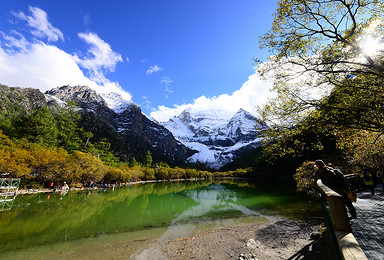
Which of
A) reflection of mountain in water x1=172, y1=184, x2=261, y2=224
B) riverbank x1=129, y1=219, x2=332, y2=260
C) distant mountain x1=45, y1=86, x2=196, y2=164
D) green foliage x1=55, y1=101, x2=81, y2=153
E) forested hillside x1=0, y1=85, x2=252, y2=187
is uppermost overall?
distant mountain x1=45, y1=86, x2=196, y2=164

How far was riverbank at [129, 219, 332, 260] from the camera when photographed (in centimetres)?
729

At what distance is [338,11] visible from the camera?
6.08 m

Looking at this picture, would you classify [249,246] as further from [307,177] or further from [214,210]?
[307,177]

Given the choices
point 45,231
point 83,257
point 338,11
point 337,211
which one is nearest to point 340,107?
point 338,11

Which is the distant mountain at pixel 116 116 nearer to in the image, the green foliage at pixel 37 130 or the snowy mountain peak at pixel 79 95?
the snowy mountain peak at pixel 79 95

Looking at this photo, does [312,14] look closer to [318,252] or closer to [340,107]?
[340,107]

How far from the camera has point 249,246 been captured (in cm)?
849

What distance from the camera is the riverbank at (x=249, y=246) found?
729cm

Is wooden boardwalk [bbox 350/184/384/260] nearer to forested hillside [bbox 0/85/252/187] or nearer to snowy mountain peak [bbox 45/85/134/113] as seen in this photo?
forested hillside [bbox 0/85/252/187]

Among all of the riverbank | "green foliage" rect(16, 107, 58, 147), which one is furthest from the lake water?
"green foliage" rect(16, 107, 58, 147)

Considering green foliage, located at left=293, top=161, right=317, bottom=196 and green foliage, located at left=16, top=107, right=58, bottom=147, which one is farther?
green foliage, located at left=16, top=107, right=58, bottom=147

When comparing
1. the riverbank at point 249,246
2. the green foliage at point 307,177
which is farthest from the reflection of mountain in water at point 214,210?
the riverbank at point 249,246

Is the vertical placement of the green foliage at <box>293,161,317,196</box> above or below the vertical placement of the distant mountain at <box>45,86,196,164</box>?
below

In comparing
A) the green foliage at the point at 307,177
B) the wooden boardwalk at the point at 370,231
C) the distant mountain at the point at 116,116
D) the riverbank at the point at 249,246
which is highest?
the distant mountain at the point at 116,116
